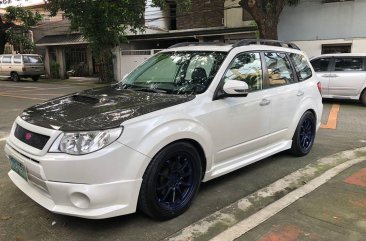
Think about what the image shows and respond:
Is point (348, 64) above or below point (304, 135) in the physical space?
above

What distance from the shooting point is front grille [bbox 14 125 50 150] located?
3.22 metres

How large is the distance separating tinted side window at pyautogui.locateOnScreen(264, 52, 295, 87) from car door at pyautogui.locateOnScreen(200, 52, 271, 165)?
0.75ft

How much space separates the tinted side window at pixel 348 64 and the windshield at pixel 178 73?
8.93 metres

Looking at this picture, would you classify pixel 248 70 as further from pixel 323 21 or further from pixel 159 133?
pixel 323 21

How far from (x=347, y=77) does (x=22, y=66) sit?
2023 cm

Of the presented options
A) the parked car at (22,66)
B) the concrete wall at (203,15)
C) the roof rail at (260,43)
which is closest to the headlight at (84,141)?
the roof rail at (260,43)

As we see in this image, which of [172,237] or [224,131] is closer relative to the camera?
[172,237]

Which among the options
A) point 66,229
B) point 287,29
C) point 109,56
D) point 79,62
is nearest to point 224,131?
point 66,229

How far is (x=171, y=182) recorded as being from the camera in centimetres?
360

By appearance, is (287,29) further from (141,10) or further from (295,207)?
(295,207)

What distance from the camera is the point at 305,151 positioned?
5.79 meters

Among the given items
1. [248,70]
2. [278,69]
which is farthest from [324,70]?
[248,70]

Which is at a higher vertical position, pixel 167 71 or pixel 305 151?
pixel 167 71

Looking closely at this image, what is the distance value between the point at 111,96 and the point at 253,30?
15.8m
